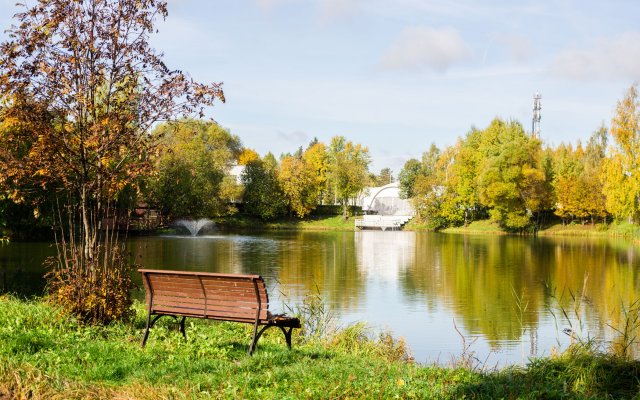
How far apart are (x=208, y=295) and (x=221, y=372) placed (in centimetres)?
163

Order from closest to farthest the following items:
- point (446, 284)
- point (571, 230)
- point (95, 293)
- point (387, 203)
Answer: point (95, 293) → point (446, 284) → point (571, 230) → point (387, 203)

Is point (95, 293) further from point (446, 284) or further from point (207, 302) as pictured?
point (446, 284)

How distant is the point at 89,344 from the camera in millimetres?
7180

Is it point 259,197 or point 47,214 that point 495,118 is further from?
point 47,214

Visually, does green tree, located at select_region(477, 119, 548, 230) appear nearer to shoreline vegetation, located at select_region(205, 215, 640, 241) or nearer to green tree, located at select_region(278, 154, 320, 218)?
shoreline vegetation, located at select_region(205, 215, 640, 241)

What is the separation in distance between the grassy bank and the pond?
1428mm

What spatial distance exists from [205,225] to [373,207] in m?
27.9

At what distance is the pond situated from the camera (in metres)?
12.4

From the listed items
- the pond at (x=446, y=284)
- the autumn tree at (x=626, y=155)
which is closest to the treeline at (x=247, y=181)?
the pond at (x=446, y=284)

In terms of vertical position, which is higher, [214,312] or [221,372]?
[214,312]

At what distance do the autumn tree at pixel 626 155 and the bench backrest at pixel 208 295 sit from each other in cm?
3663

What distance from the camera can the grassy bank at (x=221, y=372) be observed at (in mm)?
5484

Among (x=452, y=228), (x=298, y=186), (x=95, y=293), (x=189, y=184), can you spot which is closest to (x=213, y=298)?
(x=95, y=293)

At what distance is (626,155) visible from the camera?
3931cm
